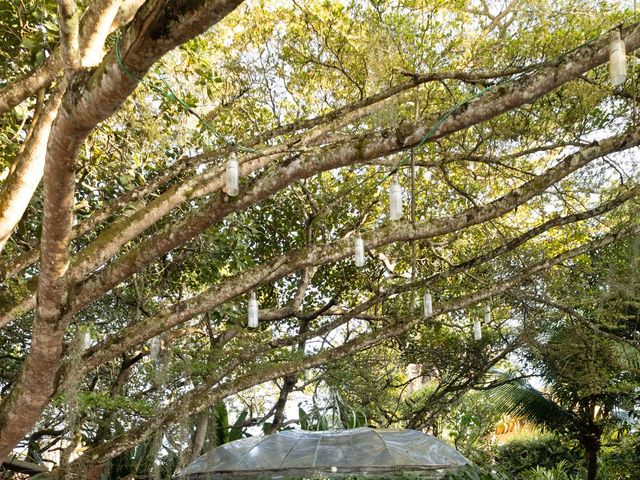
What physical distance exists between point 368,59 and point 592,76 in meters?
2.02

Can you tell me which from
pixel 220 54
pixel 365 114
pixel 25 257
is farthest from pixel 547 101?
pixel 25 257

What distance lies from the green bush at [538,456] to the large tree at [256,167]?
2.97 meters

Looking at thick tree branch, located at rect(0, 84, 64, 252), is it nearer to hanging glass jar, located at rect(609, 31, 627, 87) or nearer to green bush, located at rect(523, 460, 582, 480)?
hanging glass jar, located at rect(609, 31, 627, 87)

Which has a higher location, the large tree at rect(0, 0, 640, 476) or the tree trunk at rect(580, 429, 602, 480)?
the large tree at rect(0, 0, 640, 476)

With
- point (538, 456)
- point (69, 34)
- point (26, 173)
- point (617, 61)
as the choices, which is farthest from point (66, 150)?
point (538, 456)

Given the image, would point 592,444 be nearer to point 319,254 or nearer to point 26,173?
point 319,254

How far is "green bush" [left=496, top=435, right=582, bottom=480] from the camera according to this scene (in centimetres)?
1086

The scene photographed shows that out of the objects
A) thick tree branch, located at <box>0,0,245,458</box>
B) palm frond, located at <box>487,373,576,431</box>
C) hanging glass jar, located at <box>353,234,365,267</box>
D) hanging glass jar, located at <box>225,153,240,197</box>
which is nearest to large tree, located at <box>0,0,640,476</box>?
thick tree branch, located at <box>0,0,245,458</box>

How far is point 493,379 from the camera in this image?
11141 mm

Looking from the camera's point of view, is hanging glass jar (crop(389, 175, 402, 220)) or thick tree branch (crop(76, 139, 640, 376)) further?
thick tree branch (crop(76, 139, 640, 376))

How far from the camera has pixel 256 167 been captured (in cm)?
401

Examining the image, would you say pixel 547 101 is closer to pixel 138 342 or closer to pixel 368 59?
pixel 368 59

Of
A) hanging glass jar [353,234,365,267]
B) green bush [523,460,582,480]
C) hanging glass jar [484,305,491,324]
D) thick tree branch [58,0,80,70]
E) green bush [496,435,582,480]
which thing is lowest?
green bush [523,460,582,480]

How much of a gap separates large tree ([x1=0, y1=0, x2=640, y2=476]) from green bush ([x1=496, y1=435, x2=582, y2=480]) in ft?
9.74
